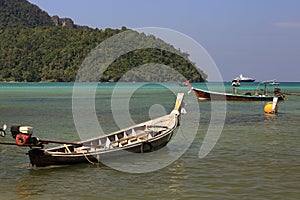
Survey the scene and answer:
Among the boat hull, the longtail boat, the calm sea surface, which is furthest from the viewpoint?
the boat hull

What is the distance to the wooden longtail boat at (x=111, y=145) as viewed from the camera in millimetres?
15375

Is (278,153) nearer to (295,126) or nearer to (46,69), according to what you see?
(295,126)

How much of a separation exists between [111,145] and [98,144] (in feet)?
3.64

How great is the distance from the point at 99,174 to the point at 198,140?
928 centimetres

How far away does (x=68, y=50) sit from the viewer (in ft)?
557

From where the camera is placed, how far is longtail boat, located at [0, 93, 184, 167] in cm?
1339

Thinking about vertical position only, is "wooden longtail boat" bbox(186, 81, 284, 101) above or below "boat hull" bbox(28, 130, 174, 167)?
above

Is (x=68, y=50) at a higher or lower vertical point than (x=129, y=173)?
higher

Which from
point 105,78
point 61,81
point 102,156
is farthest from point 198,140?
point 61,81

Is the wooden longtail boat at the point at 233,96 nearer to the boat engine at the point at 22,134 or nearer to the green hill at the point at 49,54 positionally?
the boat engine at the point at 22,134

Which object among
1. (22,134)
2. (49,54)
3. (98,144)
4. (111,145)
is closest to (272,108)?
(98,144)

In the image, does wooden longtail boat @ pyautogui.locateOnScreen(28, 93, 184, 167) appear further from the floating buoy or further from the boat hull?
the floating buoy

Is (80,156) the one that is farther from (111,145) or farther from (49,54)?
(49,54)

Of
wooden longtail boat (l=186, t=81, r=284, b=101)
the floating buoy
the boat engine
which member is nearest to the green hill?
wooden longtail boat (l=186, t=81, r=284, b=101)
